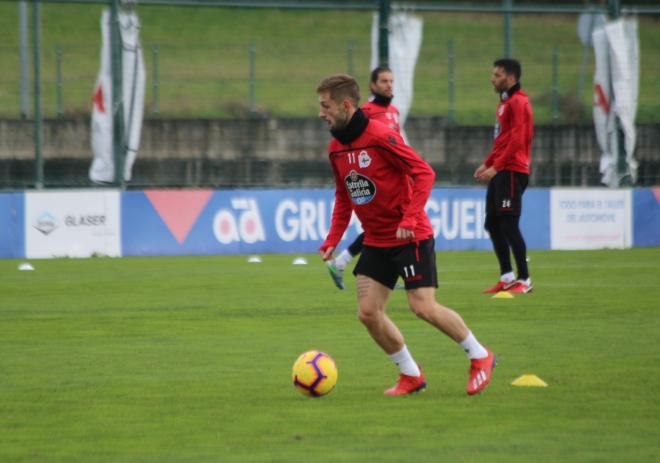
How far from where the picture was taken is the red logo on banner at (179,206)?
19094mm

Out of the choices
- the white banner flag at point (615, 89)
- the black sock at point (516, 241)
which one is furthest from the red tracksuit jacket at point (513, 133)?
the white banner flag at point (615, 89)

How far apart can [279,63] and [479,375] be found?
73.6ft

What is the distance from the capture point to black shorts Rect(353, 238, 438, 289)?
7559mm

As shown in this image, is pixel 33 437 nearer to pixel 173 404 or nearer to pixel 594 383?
pixel 173 404

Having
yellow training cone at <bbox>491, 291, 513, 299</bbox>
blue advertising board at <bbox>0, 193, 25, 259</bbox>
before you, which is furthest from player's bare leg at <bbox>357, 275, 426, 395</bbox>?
blue advertising board at <bbox>0, 193, 25, 259</bbox>

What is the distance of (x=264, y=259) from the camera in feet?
61.6

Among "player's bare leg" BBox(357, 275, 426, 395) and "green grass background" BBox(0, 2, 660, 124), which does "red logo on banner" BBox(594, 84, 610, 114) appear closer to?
"green grass background" BBox(0, 2, 660, 124)

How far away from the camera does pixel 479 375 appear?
7551 mm

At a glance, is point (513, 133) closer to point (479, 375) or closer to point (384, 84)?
point (384, 84)

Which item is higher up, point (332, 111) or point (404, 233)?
point (332, 111)

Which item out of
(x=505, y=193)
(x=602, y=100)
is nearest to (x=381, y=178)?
(x=505, y=193)

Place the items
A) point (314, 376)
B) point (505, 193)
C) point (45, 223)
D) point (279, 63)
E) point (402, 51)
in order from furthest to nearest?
point (279, 63)
point (402, 51)
point (45, 223)
point (505, 193)
point (314, 376)

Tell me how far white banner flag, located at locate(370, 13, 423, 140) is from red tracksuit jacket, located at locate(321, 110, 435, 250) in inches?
529

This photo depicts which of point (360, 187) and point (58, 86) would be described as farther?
point (58, 86)
